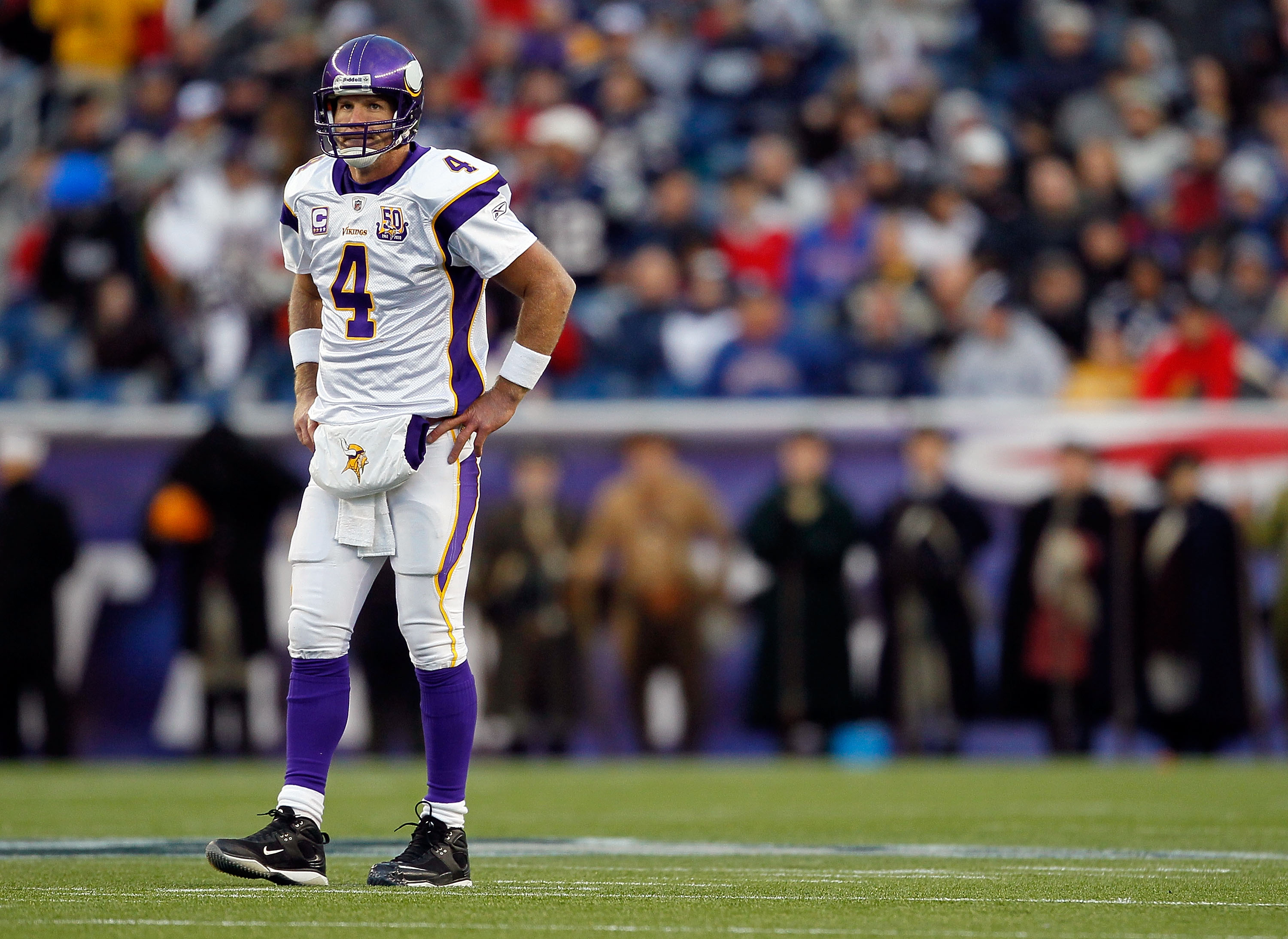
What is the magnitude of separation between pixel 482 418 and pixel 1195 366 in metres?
8.43

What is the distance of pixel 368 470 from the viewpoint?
5.31 metres

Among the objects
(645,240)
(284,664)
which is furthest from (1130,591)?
(284,664)

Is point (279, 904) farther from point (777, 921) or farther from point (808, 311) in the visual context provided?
point (808, 311)

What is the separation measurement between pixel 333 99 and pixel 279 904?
82.1 inches

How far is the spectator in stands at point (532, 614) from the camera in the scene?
12.6 meters

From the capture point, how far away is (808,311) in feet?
46.0

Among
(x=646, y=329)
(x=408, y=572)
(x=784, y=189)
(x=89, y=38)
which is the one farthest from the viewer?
(x=89, y=38)

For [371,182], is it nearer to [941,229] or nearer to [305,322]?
[305,322]

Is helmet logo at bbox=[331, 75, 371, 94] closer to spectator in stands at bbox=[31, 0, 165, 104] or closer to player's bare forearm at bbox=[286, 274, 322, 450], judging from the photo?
player's bare forearm at bbox=[286, 274, 322, 450]

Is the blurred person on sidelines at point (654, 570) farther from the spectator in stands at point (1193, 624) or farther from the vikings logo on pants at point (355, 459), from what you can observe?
the vikings logo on pants at point (355, 459)

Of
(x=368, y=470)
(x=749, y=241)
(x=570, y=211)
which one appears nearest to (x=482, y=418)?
(x=368, y=470)

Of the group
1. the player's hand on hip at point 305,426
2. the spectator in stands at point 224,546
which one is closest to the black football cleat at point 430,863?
the player's hand on hip at point 305,426

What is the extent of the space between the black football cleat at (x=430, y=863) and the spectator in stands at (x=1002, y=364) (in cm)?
834

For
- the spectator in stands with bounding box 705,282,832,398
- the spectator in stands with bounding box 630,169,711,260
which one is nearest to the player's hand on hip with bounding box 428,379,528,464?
the spectator in stands with bounding box 705,282,832,398
